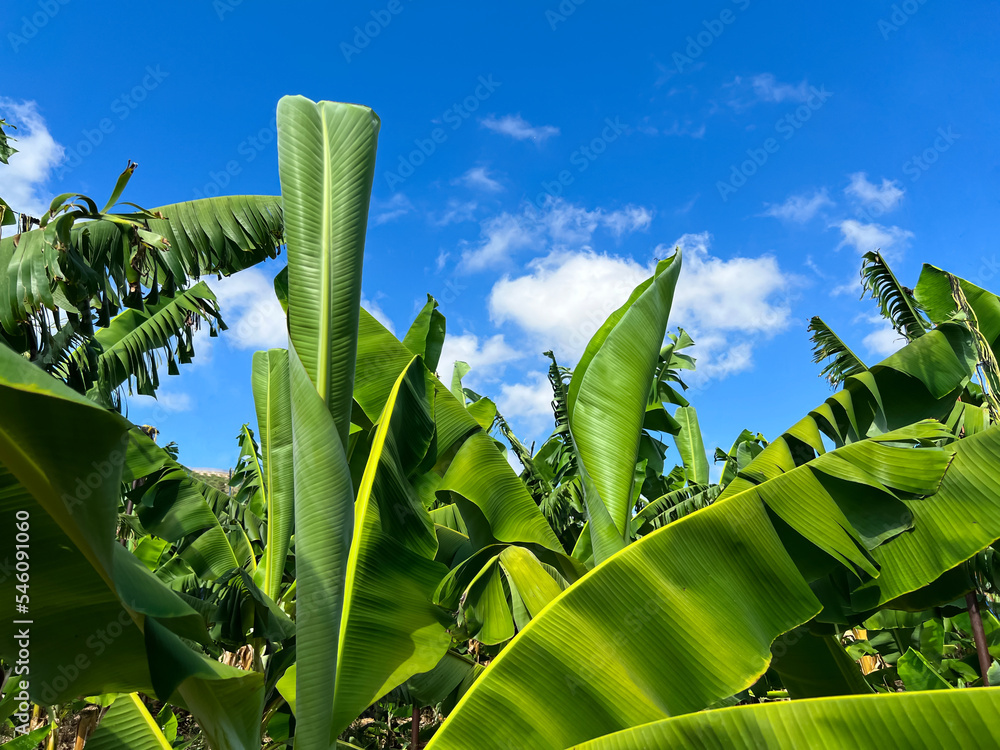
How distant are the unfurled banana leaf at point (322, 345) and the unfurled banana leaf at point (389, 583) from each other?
14cm

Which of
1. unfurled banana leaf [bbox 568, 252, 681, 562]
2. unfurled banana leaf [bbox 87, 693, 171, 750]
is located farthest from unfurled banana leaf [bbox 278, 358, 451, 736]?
unfurled banana leaf [bbox 568, 252, 681, 562]

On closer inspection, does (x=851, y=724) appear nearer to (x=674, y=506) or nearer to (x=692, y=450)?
(x=674, y=506)

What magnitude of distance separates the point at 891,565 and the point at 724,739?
1.36 m

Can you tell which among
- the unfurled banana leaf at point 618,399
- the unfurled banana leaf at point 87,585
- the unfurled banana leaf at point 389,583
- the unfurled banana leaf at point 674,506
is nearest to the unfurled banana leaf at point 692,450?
the unfurled banana leaf at point 674,506

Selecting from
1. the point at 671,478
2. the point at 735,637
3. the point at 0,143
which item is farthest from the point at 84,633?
the point at 671,478

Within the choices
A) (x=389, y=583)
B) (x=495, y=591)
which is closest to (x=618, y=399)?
(x=495, y=591)

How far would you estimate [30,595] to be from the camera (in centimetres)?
203

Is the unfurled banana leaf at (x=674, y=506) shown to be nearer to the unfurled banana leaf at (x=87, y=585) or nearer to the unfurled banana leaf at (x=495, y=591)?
the unfurled banana leaf at (x=495, y=591)

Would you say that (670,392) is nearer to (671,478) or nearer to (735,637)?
(671,478)

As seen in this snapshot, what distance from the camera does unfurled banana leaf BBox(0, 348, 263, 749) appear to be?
4.67ft

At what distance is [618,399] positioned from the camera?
4078 millimetres

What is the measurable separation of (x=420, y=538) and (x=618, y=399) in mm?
1631

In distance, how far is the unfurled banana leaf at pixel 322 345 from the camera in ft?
7.91

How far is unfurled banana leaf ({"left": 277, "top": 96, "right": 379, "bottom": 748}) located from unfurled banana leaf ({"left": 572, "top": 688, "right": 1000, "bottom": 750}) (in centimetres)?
122
